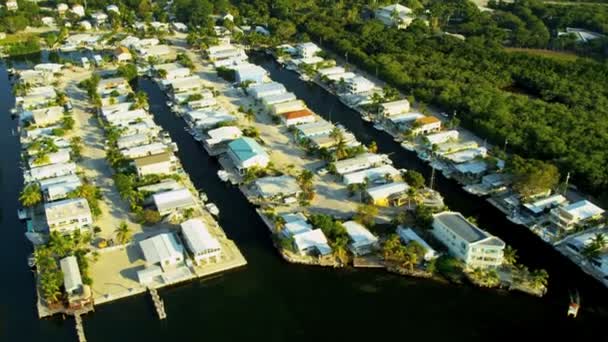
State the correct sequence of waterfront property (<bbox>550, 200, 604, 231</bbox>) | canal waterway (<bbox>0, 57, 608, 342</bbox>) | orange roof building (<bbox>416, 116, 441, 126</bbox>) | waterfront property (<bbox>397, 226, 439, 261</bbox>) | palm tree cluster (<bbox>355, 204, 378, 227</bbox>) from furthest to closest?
orange roof building (<bbox>416, 116, 441, 126</bbox>) < palm tree cluster (<bbox>355, 204, 378, 227</bbox>) < waterfront property (<bbox>550, 200, 604, 231</bbox>) < waterfront property (<bbox>397, 226, 439, 261</bbox>) < canal waterway (<bbox>0, 57, 608, 342</bbox>)

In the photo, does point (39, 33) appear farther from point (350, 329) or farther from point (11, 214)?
point (350, 329)

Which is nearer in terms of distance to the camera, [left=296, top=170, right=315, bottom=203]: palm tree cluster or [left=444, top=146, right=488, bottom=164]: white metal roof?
[left=296, top=170, right=315, bottom=203]: palm tree cluster

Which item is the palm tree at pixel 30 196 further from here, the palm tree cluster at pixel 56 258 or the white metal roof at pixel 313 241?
the white metal roof at pixel 313 241

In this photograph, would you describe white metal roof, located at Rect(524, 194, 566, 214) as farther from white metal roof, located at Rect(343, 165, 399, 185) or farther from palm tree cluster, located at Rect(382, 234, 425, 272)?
palm tree cluster, located at Rect(382, 234, 425, 272)

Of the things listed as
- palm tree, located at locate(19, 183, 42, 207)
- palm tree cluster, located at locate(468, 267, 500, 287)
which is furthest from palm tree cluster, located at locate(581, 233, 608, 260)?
palm tree, located at locate(19, 183, 42, 207)

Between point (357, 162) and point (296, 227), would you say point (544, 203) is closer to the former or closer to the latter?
point (357, 162)

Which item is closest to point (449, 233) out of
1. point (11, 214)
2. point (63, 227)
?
point (63, 227)

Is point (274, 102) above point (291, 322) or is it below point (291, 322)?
above
